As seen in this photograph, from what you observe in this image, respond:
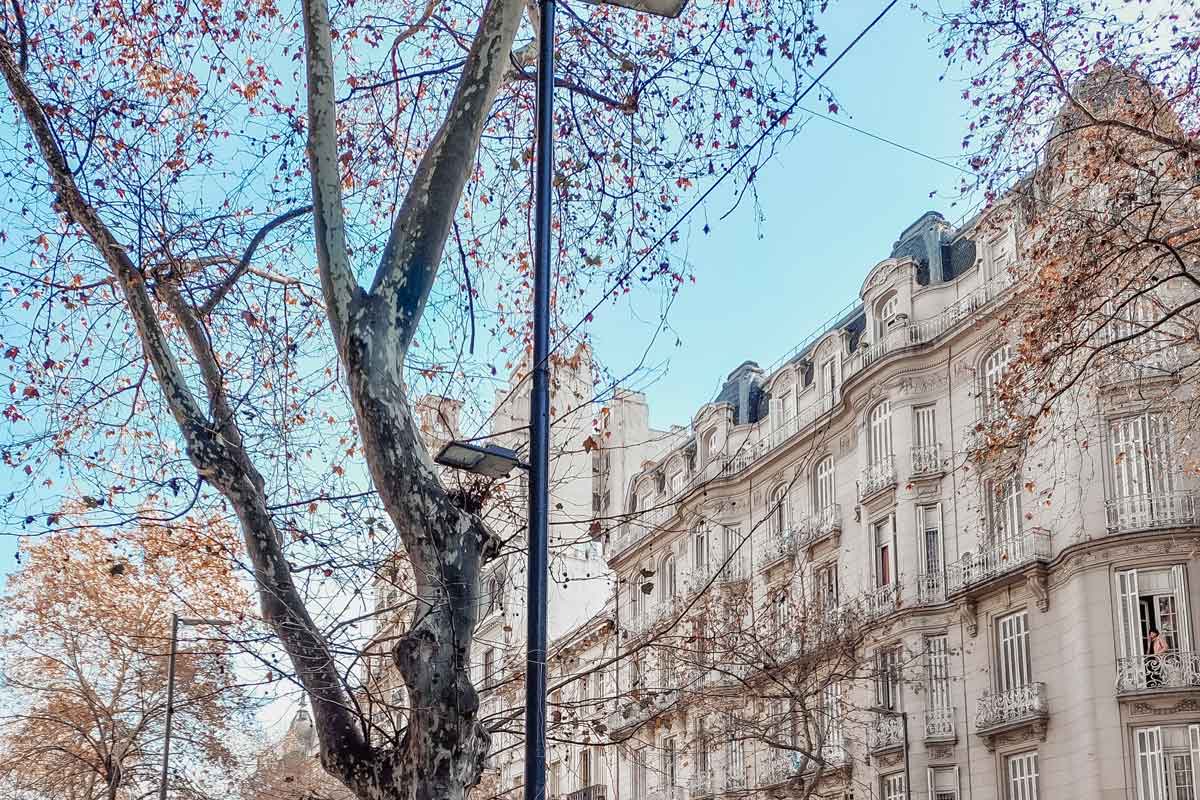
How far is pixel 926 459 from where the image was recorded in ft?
108

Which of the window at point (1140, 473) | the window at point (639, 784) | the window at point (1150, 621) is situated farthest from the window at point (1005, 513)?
the window at point (639, 784)

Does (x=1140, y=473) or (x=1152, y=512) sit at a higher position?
(x=1140, y=473)

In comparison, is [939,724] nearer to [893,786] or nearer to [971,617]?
[893,786]

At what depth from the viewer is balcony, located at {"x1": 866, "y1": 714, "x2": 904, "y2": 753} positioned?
104 ft

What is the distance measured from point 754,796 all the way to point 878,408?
11156 mm

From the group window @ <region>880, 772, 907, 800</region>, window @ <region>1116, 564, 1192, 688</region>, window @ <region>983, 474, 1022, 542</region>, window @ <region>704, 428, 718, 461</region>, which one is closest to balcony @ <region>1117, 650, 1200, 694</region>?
window @ <region>1116, 564, 1192, 688</region>

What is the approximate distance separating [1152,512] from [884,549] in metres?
8.13

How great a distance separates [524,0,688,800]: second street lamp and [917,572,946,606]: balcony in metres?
24.6

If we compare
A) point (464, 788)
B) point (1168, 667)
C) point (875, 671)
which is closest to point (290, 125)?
point (464, 788)

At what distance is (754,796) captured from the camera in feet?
123

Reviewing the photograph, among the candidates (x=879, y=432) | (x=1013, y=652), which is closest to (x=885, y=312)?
(x=879, y=432)

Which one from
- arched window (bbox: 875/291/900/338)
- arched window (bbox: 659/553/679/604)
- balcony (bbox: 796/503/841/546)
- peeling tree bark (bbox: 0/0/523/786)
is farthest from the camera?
arched window (bbox: 659/553/679/604)

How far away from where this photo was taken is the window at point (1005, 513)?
30047 mm

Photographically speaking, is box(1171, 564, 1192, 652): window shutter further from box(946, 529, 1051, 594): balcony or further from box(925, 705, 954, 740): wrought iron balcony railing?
box(925, 705, 954, 740): wrought iron balcony railing
